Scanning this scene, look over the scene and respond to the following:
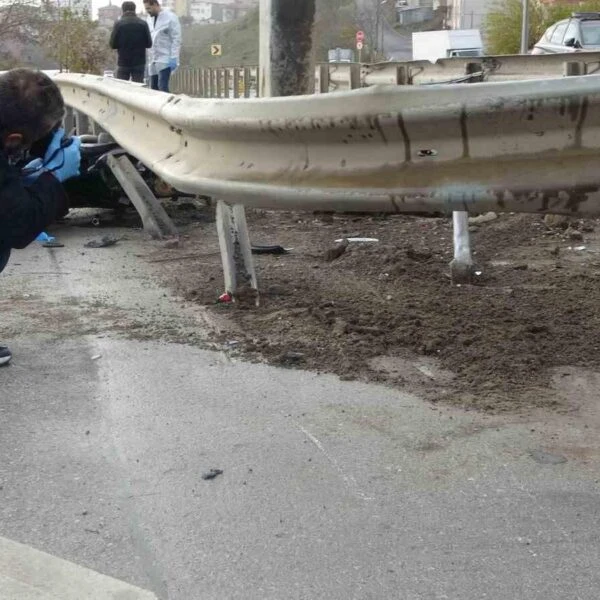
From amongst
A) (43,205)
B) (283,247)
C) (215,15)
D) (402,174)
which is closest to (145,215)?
(283,247)

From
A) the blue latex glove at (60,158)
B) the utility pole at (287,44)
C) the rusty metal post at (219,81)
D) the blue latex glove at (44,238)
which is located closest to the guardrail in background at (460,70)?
the utility pole at (287,44)

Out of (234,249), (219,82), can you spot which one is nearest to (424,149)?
(234,249)

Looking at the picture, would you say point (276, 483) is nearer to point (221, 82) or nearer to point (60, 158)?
point (60, 158)

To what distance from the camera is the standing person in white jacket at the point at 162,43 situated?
13.3 meters

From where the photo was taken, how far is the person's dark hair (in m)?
4.05

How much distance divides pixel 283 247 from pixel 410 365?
2.59m

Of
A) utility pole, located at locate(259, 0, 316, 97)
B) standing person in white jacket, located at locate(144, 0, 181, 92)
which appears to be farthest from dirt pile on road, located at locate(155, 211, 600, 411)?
standing person in white jacket, located at locate(144, 0, 181, 92)

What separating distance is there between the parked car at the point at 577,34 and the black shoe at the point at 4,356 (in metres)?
18.8

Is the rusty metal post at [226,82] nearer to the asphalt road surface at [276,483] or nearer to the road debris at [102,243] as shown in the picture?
the road debris at [102,243]

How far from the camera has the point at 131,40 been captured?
13.2m

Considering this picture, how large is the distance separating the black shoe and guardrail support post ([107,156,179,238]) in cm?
302

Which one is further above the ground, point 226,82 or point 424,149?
point 424,149

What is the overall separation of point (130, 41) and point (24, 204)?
9609mm

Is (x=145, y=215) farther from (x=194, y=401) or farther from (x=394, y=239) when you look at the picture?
(x=194, y=401)
